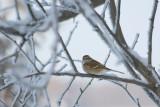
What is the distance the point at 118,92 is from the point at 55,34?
1826 centimetres

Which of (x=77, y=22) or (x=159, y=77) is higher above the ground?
(x=77, y=22)

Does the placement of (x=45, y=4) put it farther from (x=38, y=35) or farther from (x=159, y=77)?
(x=38, y=35)

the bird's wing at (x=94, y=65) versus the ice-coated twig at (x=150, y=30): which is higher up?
the ice-coated twig at (x=150, y=30)

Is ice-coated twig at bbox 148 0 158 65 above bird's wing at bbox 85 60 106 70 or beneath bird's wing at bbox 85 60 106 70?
above

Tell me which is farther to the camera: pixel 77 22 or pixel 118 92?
pixel 118 92

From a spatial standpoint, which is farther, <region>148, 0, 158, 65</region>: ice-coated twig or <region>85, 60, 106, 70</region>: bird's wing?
<region>85, 60, 106, 70</region>: bird's wing

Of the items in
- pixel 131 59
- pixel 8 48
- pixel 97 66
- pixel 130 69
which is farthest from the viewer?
pixel 8 48

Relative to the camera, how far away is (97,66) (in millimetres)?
3910

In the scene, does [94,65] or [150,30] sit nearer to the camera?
[150,30]

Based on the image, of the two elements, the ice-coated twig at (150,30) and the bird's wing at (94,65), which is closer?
the ice-coated twig at (150,30)

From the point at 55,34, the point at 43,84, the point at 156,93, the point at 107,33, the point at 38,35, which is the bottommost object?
the point at 38,35

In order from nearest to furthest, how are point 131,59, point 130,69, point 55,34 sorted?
point 55,34, point 131,59, point 130,69

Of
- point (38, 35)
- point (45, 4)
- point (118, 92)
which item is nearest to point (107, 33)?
point (45, 4)

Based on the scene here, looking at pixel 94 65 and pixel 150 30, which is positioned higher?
pixel 150 30
